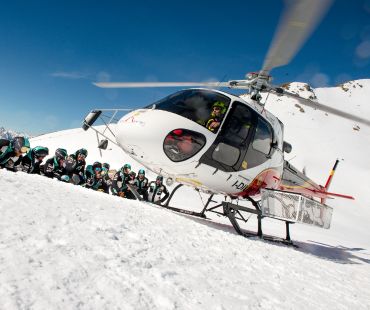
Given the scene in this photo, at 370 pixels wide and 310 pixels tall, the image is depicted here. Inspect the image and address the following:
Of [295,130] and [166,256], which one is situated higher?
[295,130]

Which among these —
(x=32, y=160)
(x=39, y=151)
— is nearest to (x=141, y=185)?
(x=39, y=151)

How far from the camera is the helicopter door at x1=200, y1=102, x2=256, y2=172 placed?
23.3 ft

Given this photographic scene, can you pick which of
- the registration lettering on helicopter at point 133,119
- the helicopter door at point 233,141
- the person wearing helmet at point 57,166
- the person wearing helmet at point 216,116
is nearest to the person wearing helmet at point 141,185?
the person wearing helmet at point 57,166

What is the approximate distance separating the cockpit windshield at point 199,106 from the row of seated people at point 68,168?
3.55 m

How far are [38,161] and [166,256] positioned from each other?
29.0 feet

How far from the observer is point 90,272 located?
2408mm

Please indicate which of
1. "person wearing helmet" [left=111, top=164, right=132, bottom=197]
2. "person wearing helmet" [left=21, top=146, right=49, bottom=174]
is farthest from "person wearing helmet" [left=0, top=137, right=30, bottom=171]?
"person wearing helmet" [left=111, top=164, right=132, bottom=197]

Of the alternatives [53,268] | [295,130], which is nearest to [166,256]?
[53,268]

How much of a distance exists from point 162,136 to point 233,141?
1842 mm

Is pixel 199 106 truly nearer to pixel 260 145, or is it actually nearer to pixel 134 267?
pixel 260 145

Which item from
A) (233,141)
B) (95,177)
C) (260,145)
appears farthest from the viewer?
(95,177)

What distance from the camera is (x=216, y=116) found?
7.05m

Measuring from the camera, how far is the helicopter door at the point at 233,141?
7.10 metres

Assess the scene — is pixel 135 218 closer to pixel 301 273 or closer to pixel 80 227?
pixel 80 227
